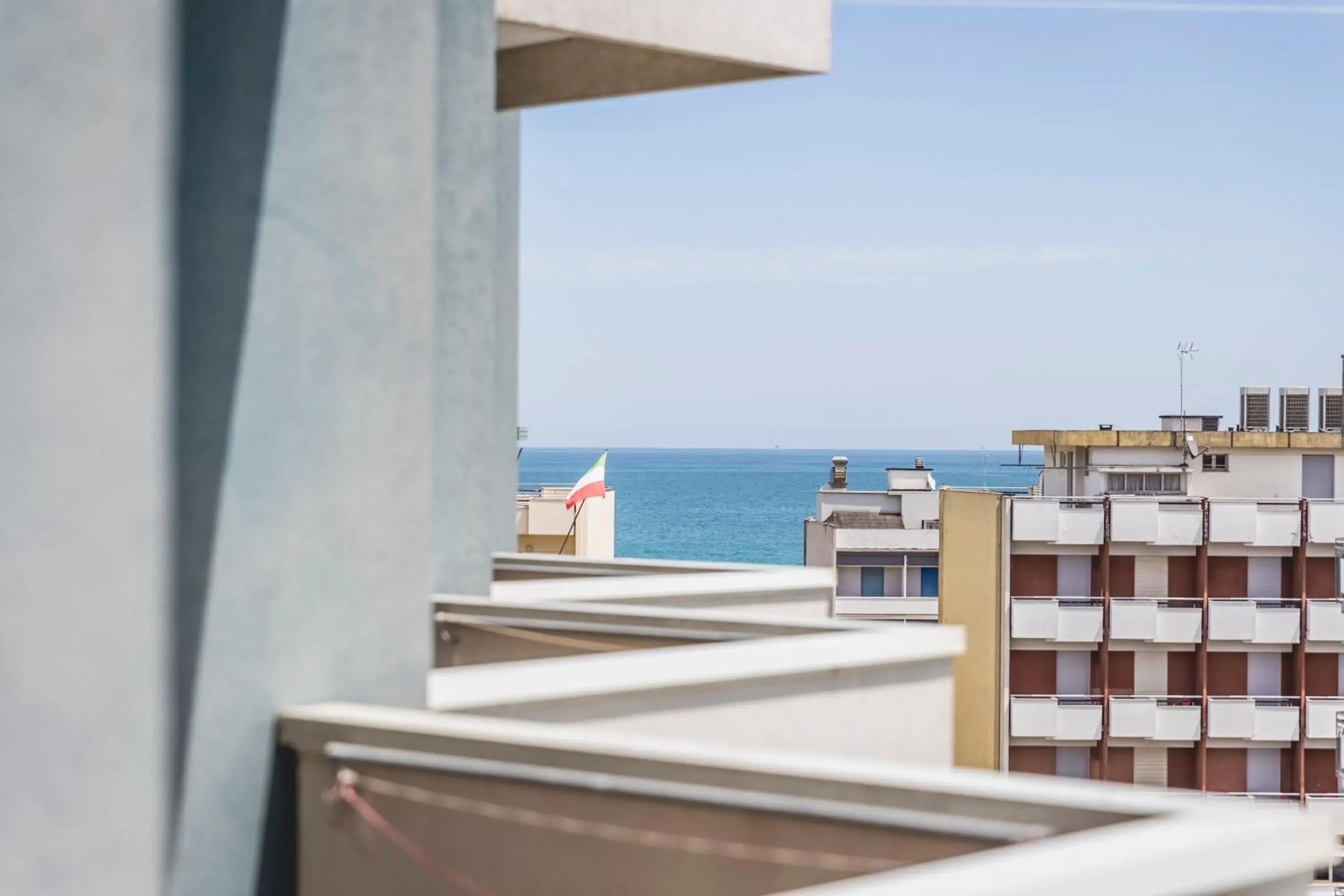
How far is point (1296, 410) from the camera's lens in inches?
1705

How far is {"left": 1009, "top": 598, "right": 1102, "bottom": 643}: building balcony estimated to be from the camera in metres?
34.5

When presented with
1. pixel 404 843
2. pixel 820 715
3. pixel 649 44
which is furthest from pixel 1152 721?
pixel 404 843

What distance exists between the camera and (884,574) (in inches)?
1688

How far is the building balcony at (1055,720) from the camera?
113 feet

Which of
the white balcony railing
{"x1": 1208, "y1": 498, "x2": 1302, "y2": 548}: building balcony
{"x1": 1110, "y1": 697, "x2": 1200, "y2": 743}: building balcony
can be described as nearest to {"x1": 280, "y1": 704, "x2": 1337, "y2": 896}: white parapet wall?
{"x1": 1110, "y1": 697, "x2": 1200, "y2": 743}: building balcony

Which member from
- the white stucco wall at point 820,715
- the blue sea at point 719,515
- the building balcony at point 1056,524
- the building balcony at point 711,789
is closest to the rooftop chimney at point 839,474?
the building balcony at point 1056,524

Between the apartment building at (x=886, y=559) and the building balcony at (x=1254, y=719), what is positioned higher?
the apartment building at (x=886, y=559)

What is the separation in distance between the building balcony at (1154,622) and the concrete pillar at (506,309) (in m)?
27.1

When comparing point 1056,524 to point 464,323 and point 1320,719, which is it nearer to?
point 1320,719

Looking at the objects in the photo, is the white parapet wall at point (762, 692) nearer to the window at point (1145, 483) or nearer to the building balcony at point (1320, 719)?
the building balcony at point (1320, 719)

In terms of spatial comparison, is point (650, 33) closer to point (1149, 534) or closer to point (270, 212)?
point (270, 212)

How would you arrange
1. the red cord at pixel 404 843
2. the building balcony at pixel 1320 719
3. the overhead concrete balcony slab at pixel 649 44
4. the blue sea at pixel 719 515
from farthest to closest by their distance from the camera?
the blue sea at pixel 719 515 < the building balcony at pixel 1320 719 < the overhead concrete balcony slab at pixel 649 44 < the red cord at pixel 404 843

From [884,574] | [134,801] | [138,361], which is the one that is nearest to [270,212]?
[138,361]

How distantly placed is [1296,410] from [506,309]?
126 ft
